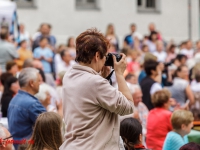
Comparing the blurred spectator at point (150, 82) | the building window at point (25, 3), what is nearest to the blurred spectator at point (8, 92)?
the blurred spectator at point (150, 82)

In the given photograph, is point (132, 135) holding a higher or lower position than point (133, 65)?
higher

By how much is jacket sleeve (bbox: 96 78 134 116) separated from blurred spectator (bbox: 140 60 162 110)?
6.27 m

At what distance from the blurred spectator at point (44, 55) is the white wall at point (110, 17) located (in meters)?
8.01

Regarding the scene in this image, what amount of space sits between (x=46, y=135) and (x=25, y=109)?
1.23 m

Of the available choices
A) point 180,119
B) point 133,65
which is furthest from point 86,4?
point 180,119

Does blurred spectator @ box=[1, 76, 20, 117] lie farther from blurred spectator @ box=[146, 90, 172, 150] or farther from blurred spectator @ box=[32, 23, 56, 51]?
blurred spectator @ box=[32, 23, 56, 51]

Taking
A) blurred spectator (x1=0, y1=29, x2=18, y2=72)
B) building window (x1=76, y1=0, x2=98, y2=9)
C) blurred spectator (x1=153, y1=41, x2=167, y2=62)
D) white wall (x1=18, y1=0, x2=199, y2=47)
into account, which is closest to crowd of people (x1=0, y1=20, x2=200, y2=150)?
blurred spectator (x1=0, y1=29, x2=18, y2=72)

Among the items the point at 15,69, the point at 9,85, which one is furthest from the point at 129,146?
the point at 15,69

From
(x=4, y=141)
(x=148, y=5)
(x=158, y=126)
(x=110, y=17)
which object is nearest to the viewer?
(x=4, y=141)

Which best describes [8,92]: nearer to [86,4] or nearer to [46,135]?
[46,135]

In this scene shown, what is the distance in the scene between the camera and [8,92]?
9844 millimetres

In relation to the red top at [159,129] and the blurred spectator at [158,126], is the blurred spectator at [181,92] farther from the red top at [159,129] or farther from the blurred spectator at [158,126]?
the red top at [159,129]

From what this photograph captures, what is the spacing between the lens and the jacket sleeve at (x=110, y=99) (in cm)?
505

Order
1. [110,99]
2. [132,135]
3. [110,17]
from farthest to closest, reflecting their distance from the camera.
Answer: [110,17]
[132,135]
[110,99]
